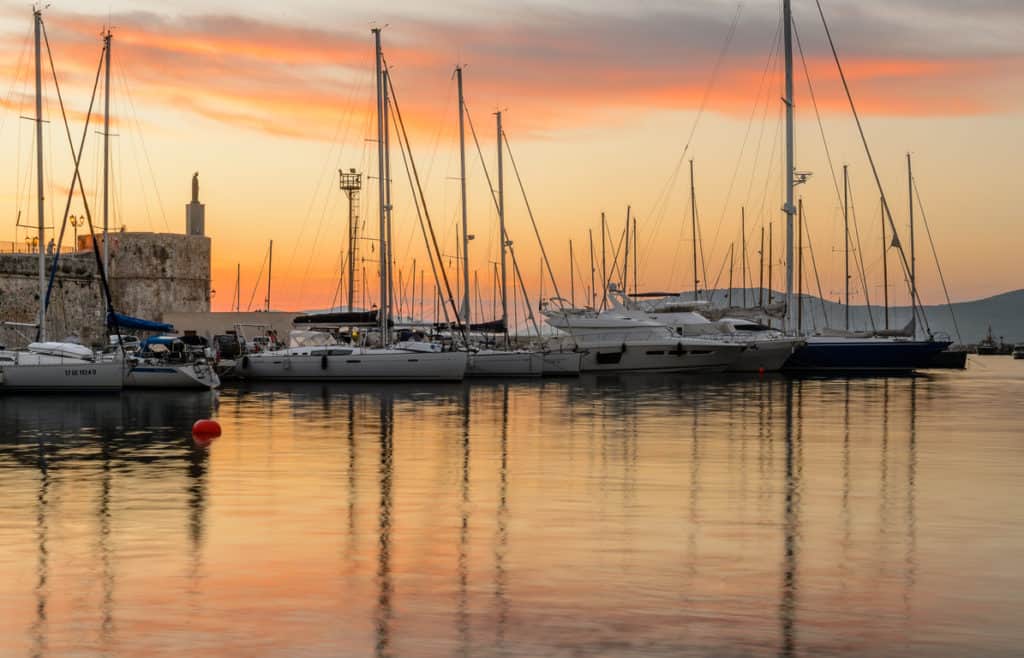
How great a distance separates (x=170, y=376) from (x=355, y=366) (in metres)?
8.31

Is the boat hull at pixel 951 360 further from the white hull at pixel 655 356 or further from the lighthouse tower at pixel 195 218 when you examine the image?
the lighthouse tower at pixel 195 218

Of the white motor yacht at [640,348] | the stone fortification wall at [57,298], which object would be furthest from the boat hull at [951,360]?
the stone fortification wall at [57,298]

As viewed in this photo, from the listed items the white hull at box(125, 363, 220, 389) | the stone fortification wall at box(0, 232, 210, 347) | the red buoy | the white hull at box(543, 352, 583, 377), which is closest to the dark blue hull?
the white hull at box(543, 352, 583, 377)

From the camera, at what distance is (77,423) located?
94.4ft

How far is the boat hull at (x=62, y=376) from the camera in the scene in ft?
125

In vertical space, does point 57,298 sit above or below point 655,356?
above

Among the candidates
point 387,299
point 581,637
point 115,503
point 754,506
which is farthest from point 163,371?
point 581,637

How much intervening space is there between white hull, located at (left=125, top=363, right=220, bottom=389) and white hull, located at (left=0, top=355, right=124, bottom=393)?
79.8 inches

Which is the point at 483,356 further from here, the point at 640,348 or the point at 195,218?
the point at 195,218

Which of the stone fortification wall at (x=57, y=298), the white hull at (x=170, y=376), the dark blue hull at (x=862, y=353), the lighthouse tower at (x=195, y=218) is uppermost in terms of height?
the lighthouse tower at (x=195, y=218)

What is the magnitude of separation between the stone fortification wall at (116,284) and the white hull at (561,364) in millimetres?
23219

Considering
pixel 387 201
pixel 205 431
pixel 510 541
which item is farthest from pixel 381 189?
pixel 510 541

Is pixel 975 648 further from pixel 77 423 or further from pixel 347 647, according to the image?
pixel 77 423

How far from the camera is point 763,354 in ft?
198
